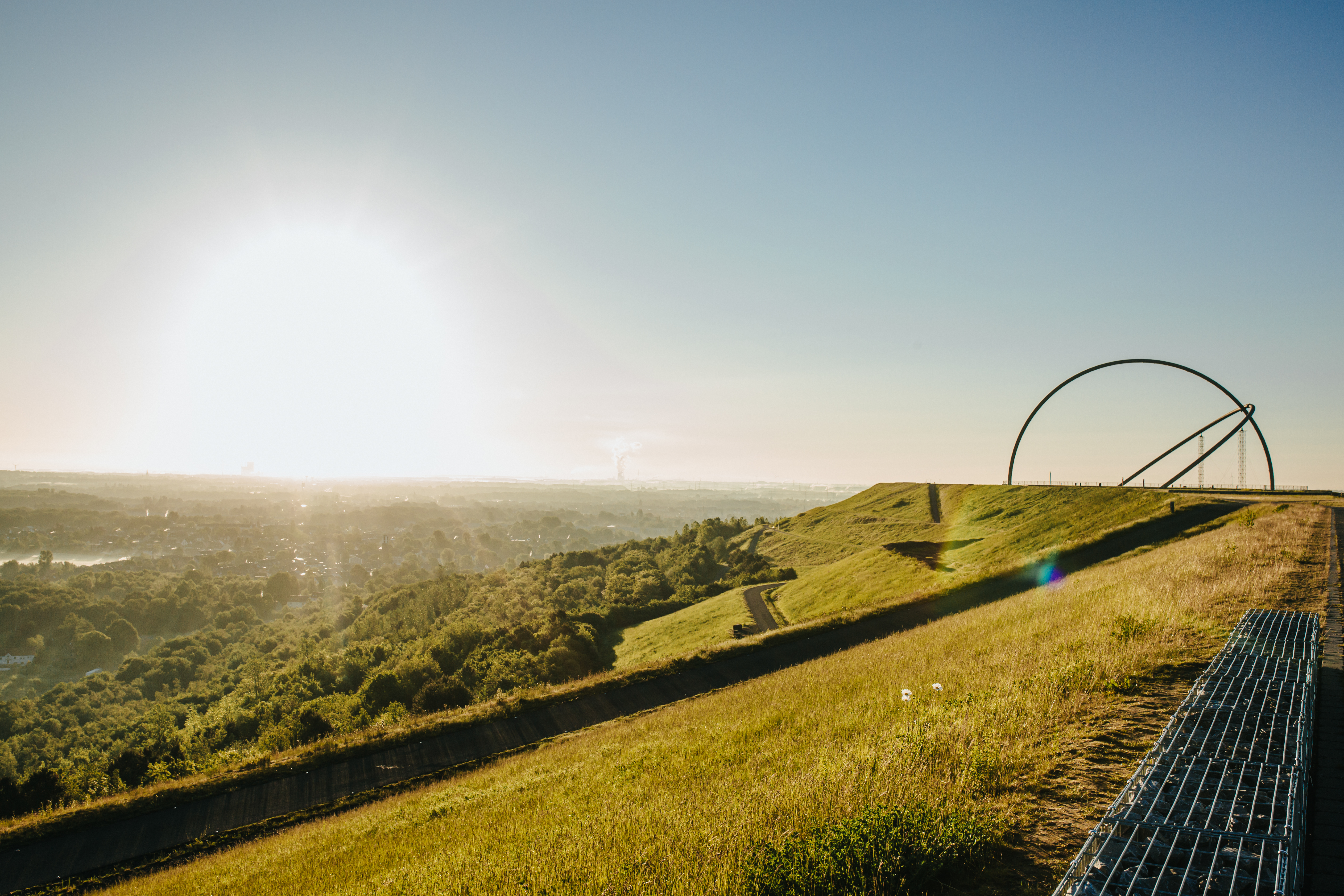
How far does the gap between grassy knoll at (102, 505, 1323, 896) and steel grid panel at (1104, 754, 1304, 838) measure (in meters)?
0.91

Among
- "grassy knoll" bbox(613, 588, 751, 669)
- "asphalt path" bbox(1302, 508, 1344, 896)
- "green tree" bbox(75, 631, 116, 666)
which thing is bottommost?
"green tree" bbox(75, 631, 116, 666)

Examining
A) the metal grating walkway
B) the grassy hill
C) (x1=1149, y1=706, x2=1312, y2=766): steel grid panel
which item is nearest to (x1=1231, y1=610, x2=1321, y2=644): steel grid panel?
the metal grating walkway

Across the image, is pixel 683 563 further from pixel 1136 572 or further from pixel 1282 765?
pixel 1282 765

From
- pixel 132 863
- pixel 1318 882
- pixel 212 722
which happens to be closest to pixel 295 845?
pixel 132 863

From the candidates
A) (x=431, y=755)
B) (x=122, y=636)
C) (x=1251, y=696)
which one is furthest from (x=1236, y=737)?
(x=122, y=636)

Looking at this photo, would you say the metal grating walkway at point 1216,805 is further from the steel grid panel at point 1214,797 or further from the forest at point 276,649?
the forest at point 276,649

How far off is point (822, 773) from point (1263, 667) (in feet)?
25.5

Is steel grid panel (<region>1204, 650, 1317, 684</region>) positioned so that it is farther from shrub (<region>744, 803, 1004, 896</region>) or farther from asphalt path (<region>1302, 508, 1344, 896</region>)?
shrub (<region>744, 803, 1004, 896</region>)

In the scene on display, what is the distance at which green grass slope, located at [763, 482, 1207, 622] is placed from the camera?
4438 cm

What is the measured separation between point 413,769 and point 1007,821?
19.5m

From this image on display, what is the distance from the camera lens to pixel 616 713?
2347cm

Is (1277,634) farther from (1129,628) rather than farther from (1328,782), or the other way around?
(1328,782)

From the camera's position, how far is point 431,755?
20297 mm

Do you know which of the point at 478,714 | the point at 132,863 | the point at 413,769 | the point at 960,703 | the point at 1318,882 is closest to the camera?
the point at 1318,882
